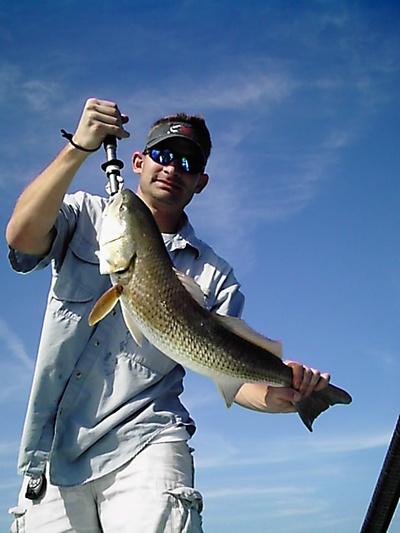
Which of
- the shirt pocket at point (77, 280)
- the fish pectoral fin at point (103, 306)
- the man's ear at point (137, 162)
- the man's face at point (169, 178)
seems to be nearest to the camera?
the fish pectoral fin at point (103, 306)

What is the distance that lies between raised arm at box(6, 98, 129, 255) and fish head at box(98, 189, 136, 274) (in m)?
0.41

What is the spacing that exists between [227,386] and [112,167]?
1.37 meters

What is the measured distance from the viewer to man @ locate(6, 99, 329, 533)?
4.29m

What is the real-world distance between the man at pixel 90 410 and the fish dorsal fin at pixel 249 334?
0.47 m

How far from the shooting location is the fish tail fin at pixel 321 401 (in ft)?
13.3

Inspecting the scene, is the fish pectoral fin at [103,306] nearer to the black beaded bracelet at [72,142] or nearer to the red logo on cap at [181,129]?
the black beaded bracelet at [72,142]

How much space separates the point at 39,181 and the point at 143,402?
62.5 inches

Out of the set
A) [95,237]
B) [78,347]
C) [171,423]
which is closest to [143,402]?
[171,423]

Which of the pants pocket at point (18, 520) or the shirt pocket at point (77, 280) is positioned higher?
the shirt pocket at point (77, 280)

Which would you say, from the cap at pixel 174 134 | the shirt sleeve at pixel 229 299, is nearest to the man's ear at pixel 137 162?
the cap at pixel 174 134

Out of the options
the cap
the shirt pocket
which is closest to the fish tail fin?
the shirt pocket

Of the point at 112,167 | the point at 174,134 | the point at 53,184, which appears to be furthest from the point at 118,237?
the point at 174,134

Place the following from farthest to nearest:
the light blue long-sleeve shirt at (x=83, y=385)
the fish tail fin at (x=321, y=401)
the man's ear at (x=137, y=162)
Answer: the man's ear at (x=137, y=162), the light blue long-sleeve shirt at (x=83, y=385), the fish tail fin at (x=321, y=401)

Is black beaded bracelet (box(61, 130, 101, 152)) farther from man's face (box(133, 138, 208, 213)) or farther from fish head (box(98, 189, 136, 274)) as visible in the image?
man's face (box(133, 138, 208, 213))
